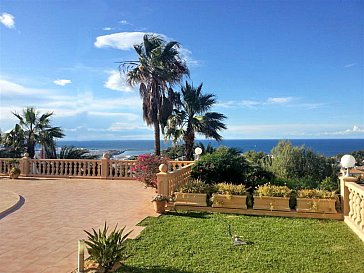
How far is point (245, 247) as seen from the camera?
16.3 feet

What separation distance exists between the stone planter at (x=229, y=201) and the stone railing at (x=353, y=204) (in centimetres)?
216

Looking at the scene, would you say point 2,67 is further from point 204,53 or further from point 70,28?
point 204,53

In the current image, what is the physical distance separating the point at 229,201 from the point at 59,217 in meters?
3.87

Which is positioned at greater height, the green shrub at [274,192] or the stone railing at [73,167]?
the stone railing at [73,167]

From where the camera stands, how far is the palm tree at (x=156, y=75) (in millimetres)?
14180

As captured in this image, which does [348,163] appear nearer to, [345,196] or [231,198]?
[345,196]

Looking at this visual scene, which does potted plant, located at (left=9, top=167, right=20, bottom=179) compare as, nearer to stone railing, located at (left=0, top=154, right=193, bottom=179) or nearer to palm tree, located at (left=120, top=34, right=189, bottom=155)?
stone railing, located at (left=0, top=154, right=193, bottom=179)

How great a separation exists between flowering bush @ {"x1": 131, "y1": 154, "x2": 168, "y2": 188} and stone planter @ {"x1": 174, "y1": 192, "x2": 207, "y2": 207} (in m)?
2.22

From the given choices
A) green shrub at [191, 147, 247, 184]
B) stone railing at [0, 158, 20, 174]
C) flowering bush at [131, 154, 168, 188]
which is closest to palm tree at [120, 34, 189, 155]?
flowering bush at [131, 154, 168, 188]

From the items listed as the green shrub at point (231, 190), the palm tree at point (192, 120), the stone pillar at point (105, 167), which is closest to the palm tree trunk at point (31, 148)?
the stone pillar at point (105, 167)

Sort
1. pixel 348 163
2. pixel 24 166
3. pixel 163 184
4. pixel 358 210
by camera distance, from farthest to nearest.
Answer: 1. pixel 24 166
2. pixel 163 184
3. pixel 348 163
4. pixel 358 210

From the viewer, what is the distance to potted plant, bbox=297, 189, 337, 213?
6938 mm

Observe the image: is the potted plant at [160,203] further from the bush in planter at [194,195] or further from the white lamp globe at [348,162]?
the white lamp globe at [348,162]

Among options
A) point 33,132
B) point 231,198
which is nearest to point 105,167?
point 33,132
